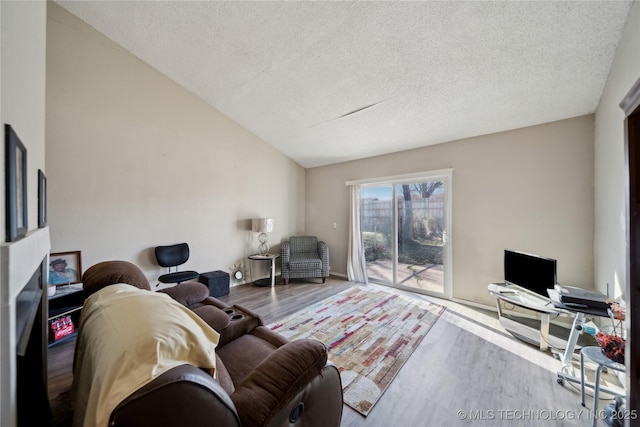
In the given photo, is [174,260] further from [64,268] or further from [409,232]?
[409,232]

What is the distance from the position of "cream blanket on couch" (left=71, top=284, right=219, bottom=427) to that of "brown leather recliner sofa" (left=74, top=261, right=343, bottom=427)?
58mm

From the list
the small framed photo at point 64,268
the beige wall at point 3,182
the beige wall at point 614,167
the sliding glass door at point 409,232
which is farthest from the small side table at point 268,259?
the beige wall at point 614,167

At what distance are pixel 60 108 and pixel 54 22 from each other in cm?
88

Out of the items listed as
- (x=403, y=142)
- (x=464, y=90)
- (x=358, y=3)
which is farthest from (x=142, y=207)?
(x=464, y=90)

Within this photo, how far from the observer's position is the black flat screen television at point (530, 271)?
7.22 ft

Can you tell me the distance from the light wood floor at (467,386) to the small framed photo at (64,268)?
0.69 m

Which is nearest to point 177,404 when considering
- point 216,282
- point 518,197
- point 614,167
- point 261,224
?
point 216,282

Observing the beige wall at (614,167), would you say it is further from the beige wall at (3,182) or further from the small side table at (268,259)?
the small side table at (268,259)

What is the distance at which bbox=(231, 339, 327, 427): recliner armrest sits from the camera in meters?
0.78

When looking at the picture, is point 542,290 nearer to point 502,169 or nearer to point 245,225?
point 502,169

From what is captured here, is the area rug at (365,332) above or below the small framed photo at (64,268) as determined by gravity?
below

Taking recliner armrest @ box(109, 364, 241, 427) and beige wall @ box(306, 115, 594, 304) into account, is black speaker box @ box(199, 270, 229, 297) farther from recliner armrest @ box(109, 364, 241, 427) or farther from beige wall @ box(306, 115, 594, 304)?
beige wall @ box(306, 115, 594, 304)

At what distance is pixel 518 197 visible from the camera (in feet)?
9.29

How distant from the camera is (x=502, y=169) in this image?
2945mm
